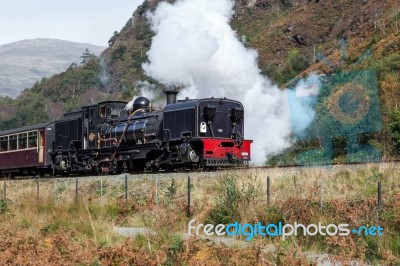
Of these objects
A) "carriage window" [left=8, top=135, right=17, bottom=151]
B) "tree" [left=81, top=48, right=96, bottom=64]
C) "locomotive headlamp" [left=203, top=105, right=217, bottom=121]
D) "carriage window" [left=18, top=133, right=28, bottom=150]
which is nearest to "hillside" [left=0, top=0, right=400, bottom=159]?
"tree" [left=81, top=48, right=96, bottom=64]

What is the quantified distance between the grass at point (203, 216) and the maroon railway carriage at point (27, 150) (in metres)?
9.17

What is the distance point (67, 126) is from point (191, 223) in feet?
56.5

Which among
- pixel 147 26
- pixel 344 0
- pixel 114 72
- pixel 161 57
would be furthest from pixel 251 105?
pixel 147 26

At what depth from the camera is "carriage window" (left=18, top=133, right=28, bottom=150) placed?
30281mm

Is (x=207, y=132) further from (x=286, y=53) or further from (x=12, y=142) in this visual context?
(x=286, y=53)

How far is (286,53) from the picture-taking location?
80.6 meters

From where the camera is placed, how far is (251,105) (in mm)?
30766

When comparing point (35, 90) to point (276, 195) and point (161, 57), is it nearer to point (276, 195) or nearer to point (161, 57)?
point (161, 57)

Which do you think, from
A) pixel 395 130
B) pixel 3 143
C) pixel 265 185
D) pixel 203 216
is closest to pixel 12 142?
pixel 3 143

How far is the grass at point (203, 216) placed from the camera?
837 cm

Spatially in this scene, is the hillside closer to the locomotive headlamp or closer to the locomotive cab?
the locomotive cab

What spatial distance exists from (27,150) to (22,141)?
2.86 feet

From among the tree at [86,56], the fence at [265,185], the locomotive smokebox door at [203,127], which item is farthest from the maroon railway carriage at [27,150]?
the tree at [86,56]

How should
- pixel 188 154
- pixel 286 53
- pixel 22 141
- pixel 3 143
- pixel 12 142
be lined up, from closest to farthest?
pixel 188 154 → pixel 22 141 → pixel 12 142 → pixel 3 143 → pixel 286 53
